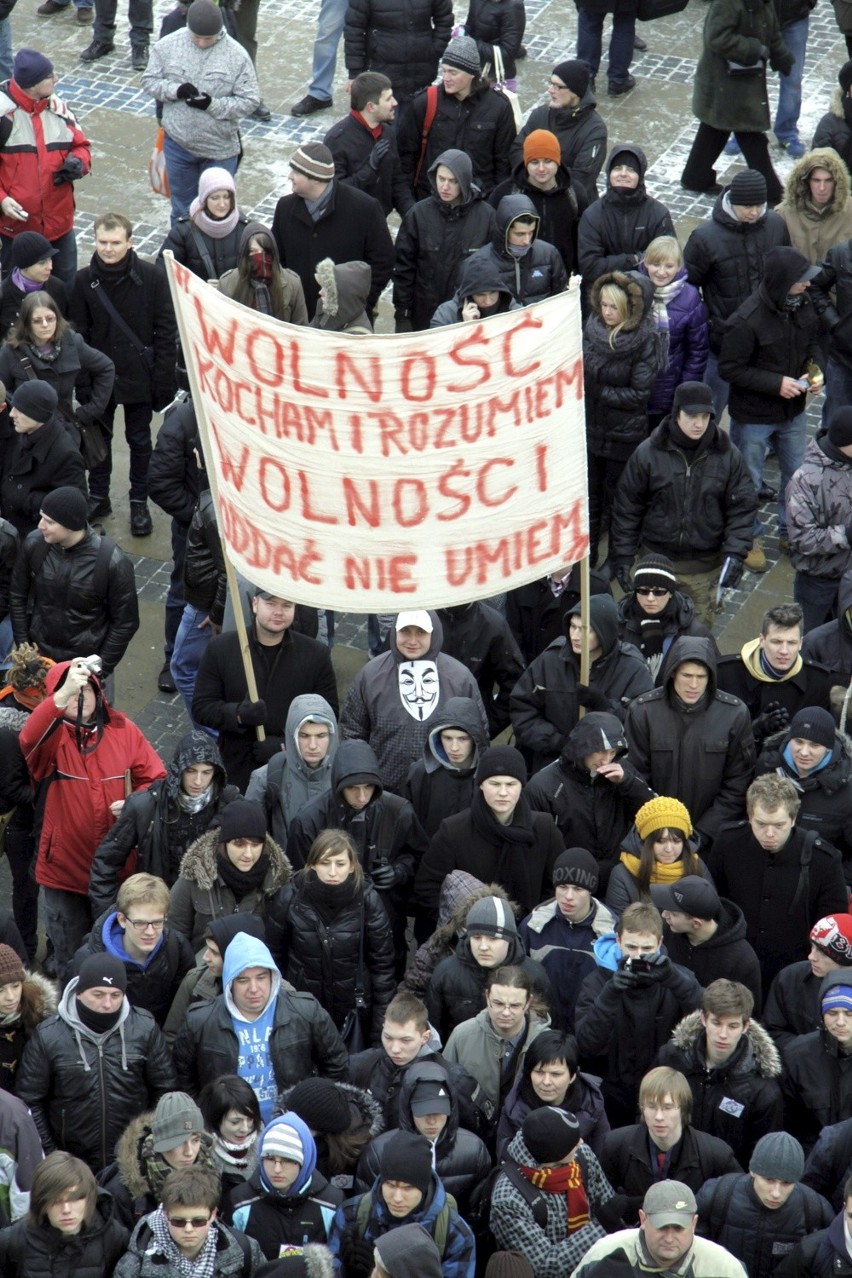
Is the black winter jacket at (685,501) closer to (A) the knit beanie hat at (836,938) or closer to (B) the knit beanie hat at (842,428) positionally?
(B) the knit beanie hat at (842,428)

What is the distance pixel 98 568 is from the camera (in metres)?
10.3

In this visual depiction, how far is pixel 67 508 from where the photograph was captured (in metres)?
10.1

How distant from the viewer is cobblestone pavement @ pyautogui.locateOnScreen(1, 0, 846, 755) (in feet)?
53.1

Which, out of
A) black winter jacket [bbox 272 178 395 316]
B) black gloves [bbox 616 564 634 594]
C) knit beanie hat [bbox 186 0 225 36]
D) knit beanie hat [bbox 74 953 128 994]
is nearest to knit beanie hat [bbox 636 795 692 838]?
black gloves [bbox 616 564 634 594]

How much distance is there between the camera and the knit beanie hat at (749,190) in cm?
1224

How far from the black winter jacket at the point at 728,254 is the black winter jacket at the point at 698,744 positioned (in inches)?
135

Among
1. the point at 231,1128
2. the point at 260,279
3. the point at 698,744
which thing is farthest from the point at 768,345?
the point at 231,1128

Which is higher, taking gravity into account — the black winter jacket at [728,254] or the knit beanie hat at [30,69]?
the knit beanie hat at [30,69]

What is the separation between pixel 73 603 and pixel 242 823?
7.28ft

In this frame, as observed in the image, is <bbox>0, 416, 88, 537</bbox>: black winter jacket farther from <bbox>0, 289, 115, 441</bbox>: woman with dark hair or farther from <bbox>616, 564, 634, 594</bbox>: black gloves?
<bbox>616, 564, 634, 594</bbox>: black gloves

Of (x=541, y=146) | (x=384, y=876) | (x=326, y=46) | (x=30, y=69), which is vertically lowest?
(x=326, y=46)

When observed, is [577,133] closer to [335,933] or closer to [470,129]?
[470,129]

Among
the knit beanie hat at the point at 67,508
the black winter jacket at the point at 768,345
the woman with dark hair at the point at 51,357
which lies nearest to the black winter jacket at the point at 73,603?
the knit beanie hat at the point at 67,508

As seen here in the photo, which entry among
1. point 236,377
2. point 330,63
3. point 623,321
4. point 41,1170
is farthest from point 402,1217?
point 330,63
